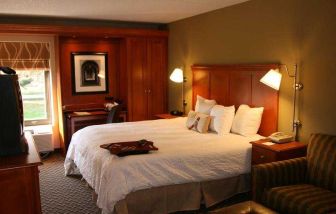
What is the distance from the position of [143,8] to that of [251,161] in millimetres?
2772

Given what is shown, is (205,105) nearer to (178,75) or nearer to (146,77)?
(178,75)

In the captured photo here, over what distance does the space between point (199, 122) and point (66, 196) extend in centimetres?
195

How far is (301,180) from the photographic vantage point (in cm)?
320

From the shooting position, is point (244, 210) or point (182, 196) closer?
point (244, 210)

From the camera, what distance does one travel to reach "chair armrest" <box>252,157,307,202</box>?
9.85 feet

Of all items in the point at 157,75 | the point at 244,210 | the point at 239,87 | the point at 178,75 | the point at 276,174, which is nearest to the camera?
the point at 244,210

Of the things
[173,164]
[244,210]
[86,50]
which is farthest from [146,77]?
[244,210]

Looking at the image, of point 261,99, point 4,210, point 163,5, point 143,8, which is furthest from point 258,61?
point 4,210

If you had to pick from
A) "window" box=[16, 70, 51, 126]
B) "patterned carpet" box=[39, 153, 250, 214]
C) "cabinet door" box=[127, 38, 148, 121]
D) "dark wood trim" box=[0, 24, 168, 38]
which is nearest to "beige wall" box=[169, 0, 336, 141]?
"patterned carpet" box=[39, 153, 250, 214]

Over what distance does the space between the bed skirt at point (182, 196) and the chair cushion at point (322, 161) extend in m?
0.75

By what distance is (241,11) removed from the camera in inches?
176

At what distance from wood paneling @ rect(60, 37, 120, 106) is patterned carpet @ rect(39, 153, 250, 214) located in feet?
5.31

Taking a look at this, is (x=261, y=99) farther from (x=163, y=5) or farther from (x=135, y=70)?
(x=135, y=70)

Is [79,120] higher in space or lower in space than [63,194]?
higher
